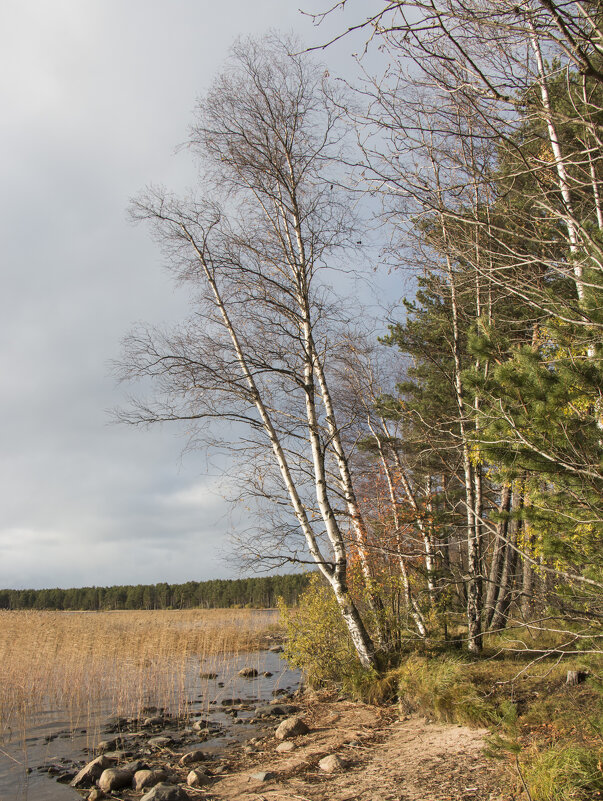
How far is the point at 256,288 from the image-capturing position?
7883mm

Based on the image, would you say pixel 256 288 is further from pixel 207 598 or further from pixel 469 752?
pixel 207 598

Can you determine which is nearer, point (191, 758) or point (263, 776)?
point (263, 776)

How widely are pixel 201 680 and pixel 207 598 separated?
50555mm

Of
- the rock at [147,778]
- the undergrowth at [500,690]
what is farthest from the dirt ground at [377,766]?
the rock at [147,778]

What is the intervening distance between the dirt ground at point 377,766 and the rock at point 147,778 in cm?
77

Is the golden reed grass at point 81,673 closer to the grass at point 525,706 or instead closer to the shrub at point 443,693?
the shrub at point 443,693

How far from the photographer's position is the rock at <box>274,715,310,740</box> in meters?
6.67

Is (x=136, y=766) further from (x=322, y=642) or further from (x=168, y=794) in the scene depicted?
(x=322, y=642)

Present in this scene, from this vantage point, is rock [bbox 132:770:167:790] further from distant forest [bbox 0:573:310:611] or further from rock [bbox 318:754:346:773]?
distant forest [bbox 0:573:310:611]

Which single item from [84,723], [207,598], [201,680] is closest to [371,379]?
[84,723]

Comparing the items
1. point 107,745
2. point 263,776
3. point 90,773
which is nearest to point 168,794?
point 263,776

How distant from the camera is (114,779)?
229 inches

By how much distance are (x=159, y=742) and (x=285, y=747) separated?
258 cm

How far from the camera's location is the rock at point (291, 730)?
21.9 ft
